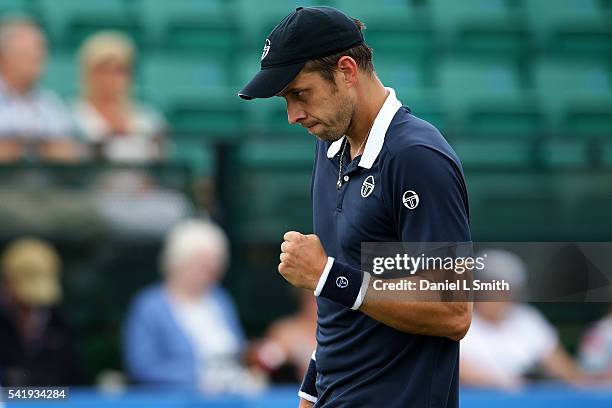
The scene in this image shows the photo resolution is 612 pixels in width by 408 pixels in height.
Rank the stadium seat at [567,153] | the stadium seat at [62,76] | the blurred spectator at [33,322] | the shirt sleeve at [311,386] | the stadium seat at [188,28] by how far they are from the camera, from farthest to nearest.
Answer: the stadium seat at [188,28] < the stadium seat at [62,76] < the stadium seat at [567,153] < the blurred spectator at [33,322] < the shirt sleeve at [311,386]

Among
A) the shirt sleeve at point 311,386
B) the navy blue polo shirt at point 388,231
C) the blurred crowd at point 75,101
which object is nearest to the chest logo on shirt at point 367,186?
the navy blue polo shirt at point 388,231

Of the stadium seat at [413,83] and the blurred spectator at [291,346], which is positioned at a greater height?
the stadium seat at [413,83]

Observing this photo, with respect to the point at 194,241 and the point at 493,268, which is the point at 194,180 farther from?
the point at 493,268

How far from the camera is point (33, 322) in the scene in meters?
5.37

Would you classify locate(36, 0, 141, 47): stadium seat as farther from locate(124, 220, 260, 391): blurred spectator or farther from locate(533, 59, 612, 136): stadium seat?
locate(533, 59, 612, 136): stadium seat

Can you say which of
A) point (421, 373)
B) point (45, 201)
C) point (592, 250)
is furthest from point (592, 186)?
point (421, 373)

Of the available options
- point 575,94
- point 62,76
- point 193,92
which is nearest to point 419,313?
point 193,92

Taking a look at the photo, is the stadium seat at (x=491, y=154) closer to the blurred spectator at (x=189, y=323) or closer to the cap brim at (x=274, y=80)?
the blurred spectator at (x=189, y=323)

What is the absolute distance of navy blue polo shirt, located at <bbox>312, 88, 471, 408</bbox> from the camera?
266 cm

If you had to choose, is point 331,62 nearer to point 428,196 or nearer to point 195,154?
point 428,196

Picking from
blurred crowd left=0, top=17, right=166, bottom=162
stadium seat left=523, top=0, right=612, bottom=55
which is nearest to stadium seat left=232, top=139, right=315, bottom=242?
blurred crowd left=0, top=17, right=166, bottom=162

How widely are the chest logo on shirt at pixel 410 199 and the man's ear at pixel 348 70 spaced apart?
1.22ft

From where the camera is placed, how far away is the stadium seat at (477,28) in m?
8.05

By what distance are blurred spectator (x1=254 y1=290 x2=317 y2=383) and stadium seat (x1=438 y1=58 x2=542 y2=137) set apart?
2223 mm
